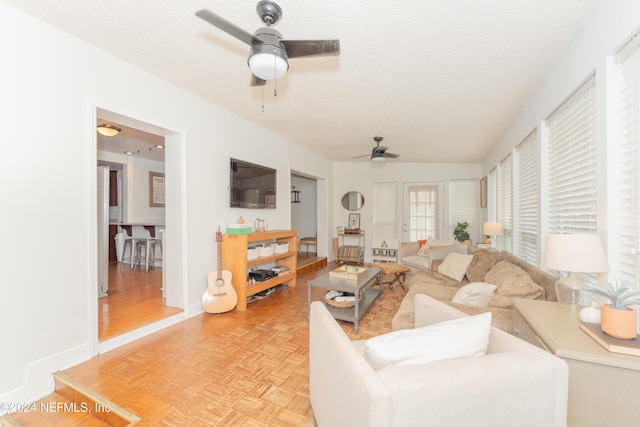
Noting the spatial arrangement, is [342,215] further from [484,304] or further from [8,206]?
[8,206]

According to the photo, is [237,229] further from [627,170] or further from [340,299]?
[627,170]

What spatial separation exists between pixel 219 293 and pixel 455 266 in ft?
9.77

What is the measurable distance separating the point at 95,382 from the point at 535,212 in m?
3.98

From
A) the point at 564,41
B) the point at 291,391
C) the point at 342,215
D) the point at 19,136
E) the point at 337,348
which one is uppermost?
the point at 564,41

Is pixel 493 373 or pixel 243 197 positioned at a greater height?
pixel 243 197

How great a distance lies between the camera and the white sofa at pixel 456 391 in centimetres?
83

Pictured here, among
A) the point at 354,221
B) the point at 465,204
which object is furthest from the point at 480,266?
the point at 354,221

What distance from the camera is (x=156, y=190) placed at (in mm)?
6277

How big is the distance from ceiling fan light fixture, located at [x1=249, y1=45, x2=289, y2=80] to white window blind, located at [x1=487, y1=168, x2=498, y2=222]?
→ 430cm

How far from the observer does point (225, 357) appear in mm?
2260

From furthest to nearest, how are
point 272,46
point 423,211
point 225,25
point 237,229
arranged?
point 423,211 → point 237,229 → point 272,46 → point 225,25

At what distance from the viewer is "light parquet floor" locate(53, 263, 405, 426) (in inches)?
64.9

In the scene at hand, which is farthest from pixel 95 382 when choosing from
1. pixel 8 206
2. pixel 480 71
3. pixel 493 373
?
pixel 480 71

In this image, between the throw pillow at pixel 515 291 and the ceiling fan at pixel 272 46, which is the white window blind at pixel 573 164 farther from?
the ceiling fan at pixel 272 46
